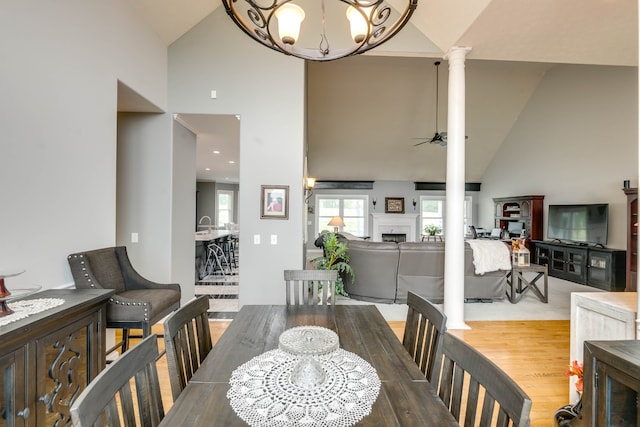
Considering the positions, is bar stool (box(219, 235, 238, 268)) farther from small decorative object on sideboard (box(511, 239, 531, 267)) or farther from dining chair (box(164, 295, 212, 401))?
dining chair (box(164, 295, 212, 401))

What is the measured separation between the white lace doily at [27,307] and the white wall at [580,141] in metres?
7.66

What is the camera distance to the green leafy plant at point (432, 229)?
9492 millimetres

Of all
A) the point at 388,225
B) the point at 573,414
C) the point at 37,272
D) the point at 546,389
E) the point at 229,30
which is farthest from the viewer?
the point at 388,225

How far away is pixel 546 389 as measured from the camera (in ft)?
7.98

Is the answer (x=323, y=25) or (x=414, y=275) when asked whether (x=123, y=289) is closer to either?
(x=323, y=25)

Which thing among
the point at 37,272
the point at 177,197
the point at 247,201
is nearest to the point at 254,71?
the point at 247,201

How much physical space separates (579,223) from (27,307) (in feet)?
26.2

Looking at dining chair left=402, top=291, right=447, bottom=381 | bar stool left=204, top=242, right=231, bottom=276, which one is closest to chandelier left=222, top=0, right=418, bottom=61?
dining chair left=402, top=291, right=447, bottom=381

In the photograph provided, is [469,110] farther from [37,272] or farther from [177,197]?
[37,272]

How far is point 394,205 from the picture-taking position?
1022cm

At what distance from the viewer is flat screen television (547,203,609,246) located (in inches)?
224

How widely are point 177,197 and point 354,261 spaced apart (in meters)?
2.67

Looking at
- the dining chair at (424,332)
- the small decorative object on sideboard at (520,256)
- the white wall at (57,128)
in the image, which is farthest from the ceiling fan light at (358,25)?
the small decorative object on sideboard at (520,256)

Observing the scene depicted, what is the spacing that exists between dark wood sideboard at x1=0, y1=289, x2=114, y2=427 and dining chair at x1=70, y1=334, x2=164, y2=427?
2.48ft
